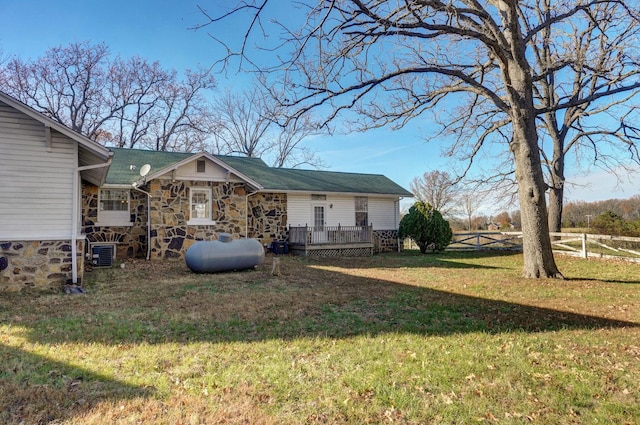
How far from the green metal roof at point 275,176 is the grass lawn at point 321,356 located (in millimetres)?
8786

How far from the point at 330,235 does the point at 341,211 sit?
2.31 metres

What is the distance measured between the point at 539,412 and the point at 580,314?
163 inches

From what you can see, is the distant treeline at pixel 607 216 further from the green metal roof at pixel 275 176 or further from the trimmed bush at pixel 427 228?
the green metal roof at pixel 275 176

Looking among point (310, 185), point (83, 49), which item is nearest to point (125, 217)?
point (310, 185)

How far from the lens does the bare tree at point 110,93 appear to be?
2272 cm

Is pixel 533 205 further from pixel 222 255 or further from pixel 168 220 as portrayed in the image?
pixel 168 220

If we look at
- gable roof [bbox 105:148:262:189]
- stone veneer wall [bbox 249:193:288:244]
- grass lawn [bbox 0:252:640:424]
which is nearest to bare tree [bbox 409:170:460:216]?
stone veneer wall [bbox 249:193:288:244]

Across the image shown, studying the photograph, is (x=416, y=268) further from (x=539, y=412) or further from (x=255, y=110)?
(x=255, y=110)

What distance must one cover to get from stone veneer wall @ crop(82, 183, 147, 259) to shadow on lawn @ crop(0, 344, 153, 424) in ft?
36.0

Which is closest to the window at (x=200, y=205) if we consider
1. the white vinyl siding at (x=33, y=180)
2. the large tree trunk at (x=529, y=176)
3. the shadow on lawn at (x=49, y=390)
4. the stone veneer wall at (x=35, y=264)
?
the stone veneer wall at (x=35, y=264)

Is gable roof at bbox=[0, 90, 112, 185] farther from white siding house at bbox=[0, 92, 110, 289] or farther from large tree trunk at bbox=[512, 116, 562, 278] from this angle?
large tree trunk at bbox=[512, 116, 562, 278]

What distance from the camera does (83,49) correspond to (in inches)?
935

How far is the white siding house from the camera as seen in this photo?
24.8ft

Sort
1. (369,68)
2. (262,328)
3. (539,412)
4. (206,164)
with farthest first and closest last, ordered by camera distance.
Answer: (206,164) → (369,68) → (262,328) → (539,412)
